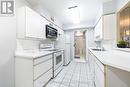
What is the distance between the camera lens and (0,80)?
1897mm

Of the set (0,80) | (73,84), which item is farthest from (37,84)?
(73,84)

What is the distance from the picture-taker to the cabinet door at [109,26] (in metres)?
2.82

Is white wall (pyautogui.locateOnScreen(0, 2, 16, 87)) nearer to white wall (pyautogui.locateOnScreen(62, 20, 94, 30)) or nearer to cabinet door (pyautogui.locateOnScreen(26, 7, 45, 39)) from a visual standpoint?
cabinet door (pyautogui.locateOnScreen(26, 7, 45, 39))

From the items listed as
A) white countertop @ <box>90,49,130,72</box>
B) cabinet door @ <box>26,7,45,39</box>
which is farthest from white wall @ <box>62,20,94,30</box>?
white countertop @ <box>90,49,130,72</box>

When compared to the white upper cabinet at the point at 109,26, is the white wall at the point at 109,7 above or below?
above

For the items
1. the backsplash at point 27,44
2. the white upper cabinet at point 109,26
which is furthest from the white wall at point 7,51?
the white upper cabinet at point 109,26

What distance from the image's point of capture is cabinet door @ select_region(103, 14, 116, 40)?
2.82 meters

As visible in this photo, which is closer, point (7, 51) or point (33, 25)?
point (7, 51)

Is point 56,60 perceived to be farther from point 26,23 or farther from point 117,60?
point 117,60

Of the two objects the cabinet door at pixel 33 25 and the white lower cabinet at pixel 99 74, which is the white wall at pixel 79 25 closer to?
the cabinet door at pixel 33 25

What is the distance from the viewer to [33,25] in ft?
7.94

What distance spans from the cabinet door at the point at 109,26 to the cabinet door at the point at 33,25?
77.5 inches

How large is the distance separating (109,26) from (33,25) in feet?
7.30

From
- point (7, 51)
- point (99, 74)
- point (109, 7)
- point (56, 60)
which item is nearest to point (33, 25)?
point (7, 51)
